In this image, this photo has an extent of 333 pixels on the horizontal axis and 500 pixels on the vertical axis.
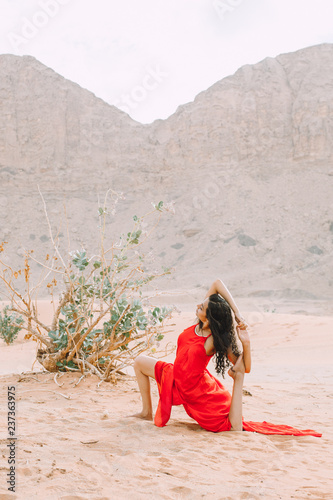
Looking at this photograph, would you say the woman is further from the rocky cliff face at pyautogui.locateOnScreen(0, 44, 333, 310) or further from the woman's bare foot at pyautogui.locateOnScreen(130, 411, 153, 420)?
the rocky cliff face at pyautogui.locateOnScreen(0, 44, 333, 310)

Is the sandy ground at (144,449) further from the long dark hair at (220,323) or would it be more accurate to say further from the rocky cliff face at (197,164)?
the rocky cliff face at (197,164)

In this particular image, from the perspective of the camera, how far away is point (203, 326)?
316 cm

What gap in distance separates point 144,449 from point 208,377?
2.48 ft

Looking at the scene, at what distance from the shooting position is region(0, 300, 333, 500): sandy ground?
2104mm

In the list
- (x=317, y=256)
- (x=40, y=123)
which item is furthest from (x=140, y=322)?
(x=40, y=123)

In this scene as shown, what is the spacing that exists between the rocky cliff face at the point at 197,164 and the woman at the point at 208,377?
63.9ft

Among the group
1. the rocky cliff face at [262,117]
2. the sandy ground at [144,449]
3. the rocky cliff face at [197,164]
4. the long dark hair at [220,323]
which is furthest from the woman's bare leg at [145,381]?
the rocky cliff face at [262,117]

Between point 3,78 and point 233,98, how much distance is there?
16.4m

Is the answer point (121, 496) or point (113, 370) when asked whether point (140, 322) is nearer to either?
point (113, 370)

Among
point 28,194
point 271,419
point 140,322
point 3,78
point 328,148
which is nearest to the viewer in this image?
point 271,419

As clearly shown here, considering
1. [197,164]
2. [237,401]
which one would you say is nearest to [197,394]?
[237,401]

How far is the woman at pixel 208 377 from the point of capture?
3.07 m

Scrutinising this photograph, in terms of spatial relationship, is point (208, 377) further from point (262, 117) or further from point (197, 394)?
point (262, 117)

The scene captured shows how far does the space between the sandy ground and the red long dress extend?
3.7 inches
